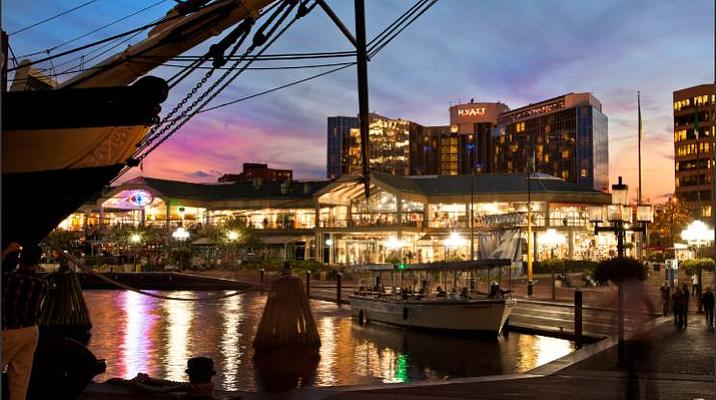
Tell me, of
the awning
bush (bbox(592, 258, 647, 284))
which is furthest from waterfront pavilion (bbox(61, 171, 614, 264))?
bush (bbox(592, 258, 647, 284))

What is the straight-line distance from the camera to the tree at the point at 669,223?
91.2m

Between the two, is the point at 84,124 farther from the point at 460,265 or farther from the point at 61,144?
the point at 460,265

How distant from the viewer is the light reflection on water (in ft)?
56.5

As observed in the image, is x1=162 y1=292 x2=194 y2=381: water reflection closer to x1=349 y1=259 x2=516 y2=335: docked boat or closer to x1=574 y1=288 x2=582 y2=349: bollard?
x1=349 y1=259 x2=516 y2=335: docked boat

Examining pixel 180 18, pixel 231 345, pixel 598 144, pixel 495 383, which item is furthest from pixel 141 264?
pixel 598 144

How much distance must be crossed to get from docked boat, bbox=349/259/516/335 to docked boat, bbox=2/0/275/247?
1343 cm

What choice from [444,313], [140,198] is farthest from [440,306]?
[140,198]

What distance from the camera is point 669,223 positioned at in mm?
94750

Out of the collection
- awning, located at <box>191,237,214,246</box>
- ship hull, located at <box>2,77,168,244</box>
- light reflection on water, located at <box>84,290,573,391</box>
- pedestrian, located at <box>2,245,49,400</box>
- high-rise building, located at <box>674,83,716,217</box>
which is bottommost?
light reflection on water, located at <box>84,290,573,391</box>

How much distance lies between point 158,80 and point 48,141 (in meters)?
2.52

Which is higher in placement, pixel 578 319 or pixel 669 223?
pixel 669 223

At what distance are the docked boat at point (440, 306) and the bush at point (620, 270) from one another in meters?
5.15

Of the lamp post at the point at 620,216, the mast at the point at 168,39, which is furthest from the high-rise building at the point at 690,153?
the mast at the point at 168,39

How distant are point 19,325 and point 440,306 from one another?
2003 centimetres
